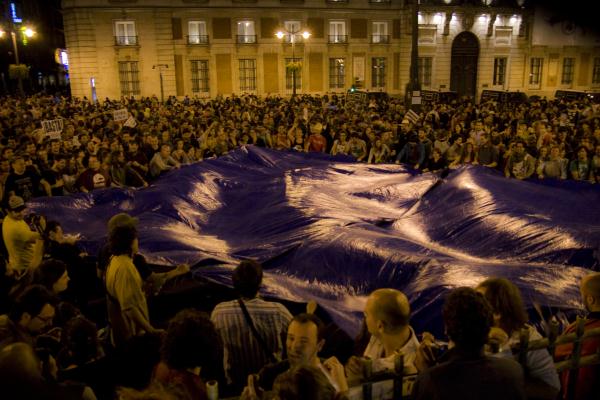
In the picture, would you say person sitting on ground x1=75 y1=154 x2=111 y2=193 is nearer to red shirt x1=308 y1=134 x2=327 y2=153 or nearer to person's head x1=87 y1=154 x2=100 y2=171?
person's head x1=87 y1=154 x2=100 y2=171

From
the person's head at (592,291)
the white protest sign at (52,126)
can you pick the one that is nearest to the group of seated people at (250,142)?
the white protest sign at (52,126)

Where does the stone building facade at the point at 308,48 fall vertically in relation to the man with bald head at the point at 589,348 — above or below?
above

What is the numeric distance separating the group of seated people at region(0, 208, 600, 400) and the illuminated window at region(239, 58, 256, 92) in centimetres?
3252

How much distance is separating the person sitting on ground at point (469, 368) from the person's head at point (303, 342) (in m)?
0.59

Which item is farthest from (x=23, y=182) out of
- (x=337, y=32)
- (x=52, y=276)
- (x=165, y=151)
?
(x=337, y=32)

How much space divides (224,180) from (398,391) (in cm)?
695

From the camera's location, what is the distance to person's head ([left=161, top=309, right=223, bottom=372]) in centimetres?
262

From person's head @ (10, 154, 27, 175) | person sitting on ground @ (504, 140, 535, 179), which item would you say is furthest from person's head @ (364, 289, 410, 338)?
person's head @ (10, 154, 27, 175)

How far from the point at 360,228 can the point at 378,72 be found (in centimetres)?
3371

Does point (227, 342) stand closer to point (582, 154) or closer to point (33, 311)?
point (33, 311)

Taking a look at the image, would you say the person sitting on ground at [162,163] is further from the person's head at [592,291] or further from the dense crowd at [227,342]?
the person's head at [592,291]

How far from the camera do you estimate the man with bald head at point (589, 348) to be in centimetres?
293

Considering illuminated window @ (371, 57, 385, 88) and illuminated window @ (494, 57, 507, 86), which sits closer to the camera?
illuminated window @ (371, 57, 385, 88)

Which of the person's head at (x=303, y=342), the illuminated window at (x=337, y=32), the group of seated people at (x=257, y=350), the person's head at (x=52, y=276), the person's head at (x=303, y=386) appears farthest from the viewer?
the illuminated window at (x=337, y=32)
